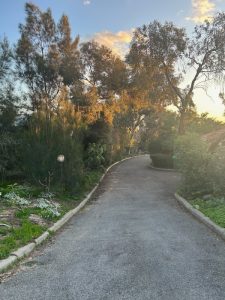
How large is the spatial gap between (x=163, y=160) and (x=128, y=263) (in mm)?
27839

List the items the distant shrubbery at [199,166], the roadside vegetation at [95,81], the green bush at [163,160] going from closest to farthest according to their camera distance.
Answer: the distant shrubbery at [199,166] < the roadside vegetation at [95,81] < the green bush at [163,160]

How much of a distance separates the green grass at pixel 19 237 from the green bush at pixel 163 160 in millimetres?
24592

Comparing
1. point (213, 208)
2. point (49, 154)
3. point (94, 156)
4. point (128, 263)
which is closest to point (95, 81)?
point (94, 156)

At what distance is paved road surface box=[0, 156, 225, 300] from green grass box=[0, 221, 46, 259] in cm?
50

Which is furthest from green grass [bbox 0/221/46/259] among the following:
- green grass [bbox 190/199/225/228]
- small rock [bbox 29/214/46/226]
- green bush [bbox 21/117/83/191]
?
green bush [bbox 21/117/83/191]

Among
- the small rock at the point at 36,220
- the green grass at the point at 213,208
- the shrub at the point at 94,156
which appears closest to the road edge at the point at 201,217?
the green grass at the point at 213,208

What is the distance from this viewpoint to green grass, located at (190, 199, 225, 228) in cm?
1041

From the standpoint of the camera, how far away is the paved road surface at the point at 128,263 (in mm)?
5363

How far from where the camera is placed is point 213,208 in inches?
485

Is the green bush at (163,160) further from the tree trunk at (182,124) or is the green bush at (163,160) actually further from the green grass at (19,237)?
the green grass at (19,237)

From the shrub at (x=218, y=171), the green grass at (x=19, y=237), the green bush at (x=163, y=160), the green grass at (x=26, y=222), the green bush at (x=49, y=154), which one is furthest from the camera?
the green bush at (x=163, y=160)

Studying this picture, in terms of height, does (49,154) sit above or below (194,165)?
above

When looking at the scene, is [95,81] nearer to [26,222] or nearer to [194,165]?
[194,165]

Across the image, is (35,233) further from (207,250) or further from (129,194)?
(129,194)
